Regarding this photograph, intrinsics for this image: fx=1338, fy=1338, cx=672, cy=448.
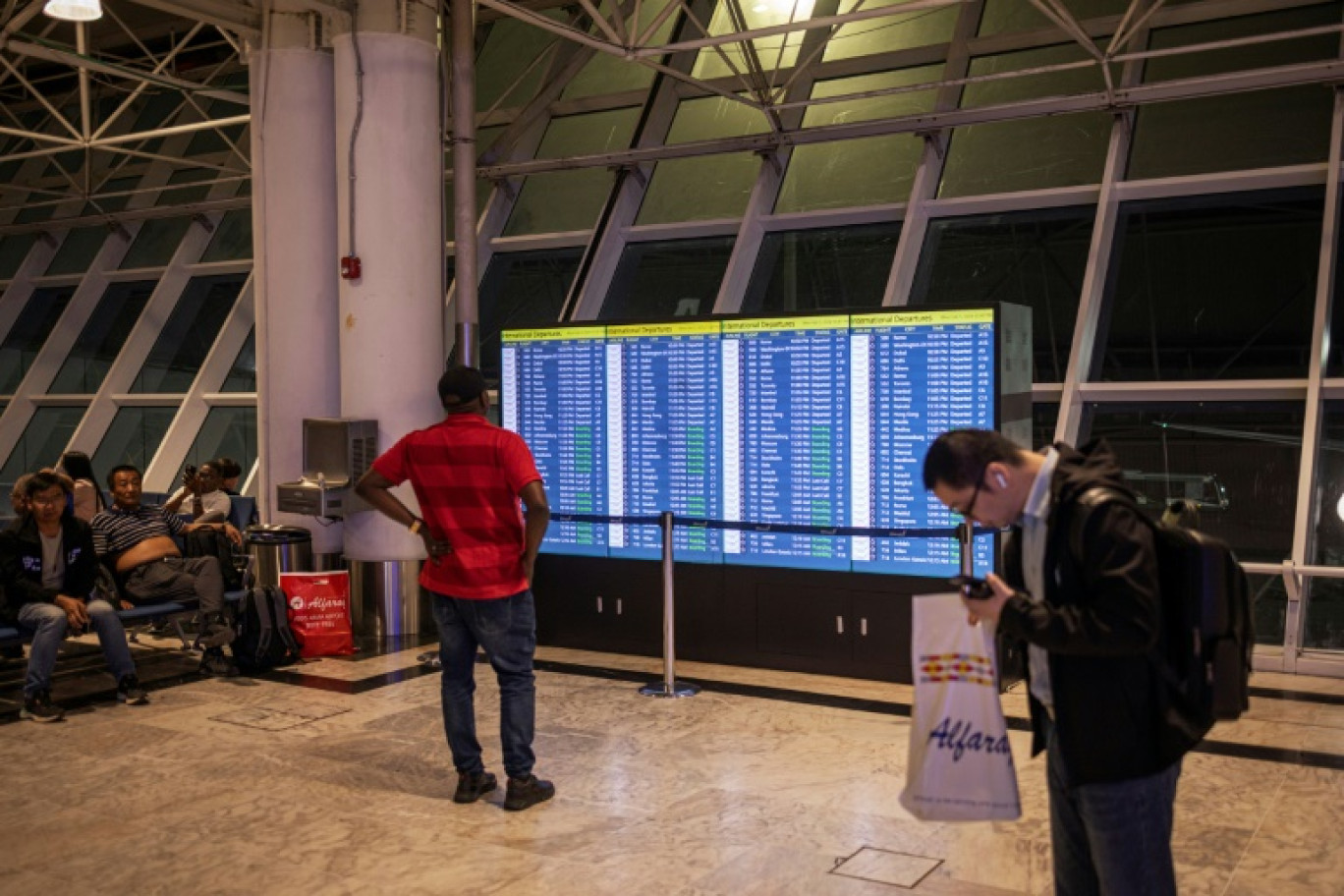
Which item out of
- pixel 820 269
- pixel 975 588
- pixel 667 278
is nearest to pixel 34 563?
pixel 667 278

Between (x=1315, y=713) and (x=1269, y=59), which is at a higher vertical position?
(x=1269, y=59)

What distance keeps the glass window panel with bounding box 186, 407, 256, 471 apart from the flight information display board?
16.3 feet

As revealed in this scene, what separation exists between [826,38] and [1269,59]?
2878 millimetres

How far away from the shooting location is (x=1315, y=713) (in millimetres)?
6496

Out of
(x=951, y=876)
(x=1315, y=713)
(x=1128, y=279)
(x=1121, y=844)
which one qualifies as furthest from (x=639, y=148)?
(x=1121, y=844)

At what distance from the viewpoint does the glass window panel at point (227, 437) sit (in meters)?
12.5

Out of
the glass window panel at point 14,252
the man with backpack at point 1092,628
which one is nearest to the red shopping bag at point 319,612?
the man with backpack at point 1092,628

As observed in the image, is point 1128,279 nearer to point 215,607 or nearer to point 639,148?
point 639,148

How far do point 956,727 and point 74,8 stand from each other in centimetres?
668

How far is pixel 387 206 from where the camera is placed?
27.8 ft

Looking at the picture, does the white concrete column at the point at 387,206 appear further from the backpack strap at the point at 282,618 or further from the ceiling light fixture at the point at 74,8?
the ceiling light fixture at the point at 74,8

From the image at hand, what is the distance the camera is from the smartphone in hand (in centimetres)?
284

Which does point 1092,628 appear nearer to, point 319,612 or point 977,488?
point 977,488

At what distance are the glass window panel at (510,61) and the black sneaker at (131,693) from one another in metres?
6.61
